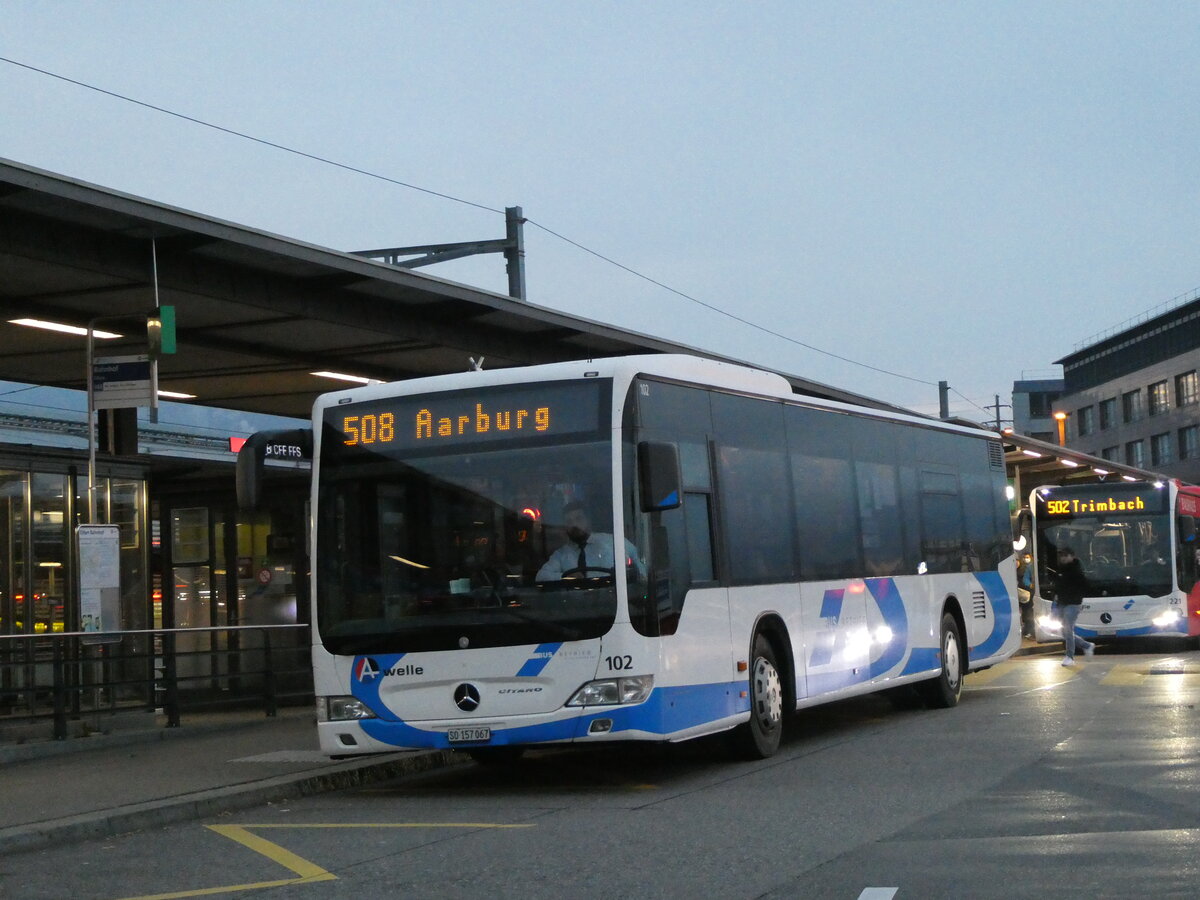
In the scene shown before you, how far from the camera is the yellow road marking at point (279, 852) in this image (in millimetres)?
8016

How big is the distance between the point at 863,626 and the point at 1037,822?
20.3 ft

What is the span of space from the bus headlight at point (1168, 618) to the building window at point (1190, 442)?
222 ft

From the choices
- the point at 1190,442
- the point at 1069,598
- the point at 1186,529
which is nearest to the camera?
the point at 1069,598

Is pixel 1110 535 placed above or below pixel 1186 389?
below

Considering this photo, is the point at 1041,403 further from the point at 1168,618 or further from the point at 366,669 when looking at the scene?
the point at 366,669

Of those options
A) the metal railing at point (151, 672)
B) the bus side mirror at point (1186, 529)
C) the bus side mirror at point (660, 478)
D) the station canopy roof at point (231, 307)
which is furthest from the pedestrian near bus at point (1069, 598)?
the bus side mirror at point (660, 478)

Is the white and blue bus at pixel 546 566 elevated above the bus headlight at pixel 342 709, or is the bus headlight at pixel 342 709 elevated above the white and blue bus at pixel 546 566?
the white and blue bus at pixel 546 566

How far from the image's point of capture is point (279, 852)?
30.4 ft

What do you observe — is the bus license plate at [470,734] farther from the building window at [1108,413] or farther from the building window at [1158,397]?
the building window at [1108,413]

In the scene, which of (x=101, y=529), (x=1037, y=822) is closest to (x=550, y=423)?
(x=1037, y=822)

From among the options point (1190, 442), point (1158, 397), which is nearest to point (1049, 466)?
point (1190, 442)

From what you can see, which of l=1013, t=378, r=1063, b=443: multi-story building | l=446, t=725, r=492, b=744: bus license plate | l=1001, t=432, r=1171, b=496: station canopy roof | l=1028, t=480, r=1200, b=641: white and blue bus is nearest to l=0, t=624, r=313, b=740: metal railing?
l=446, t=725, r=492, b=744: bus license plate

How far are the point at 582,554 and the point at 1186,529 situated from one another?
21.7m

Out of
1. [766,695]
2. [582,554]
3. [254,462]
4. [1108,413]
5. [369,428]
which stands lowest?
[766,695]
